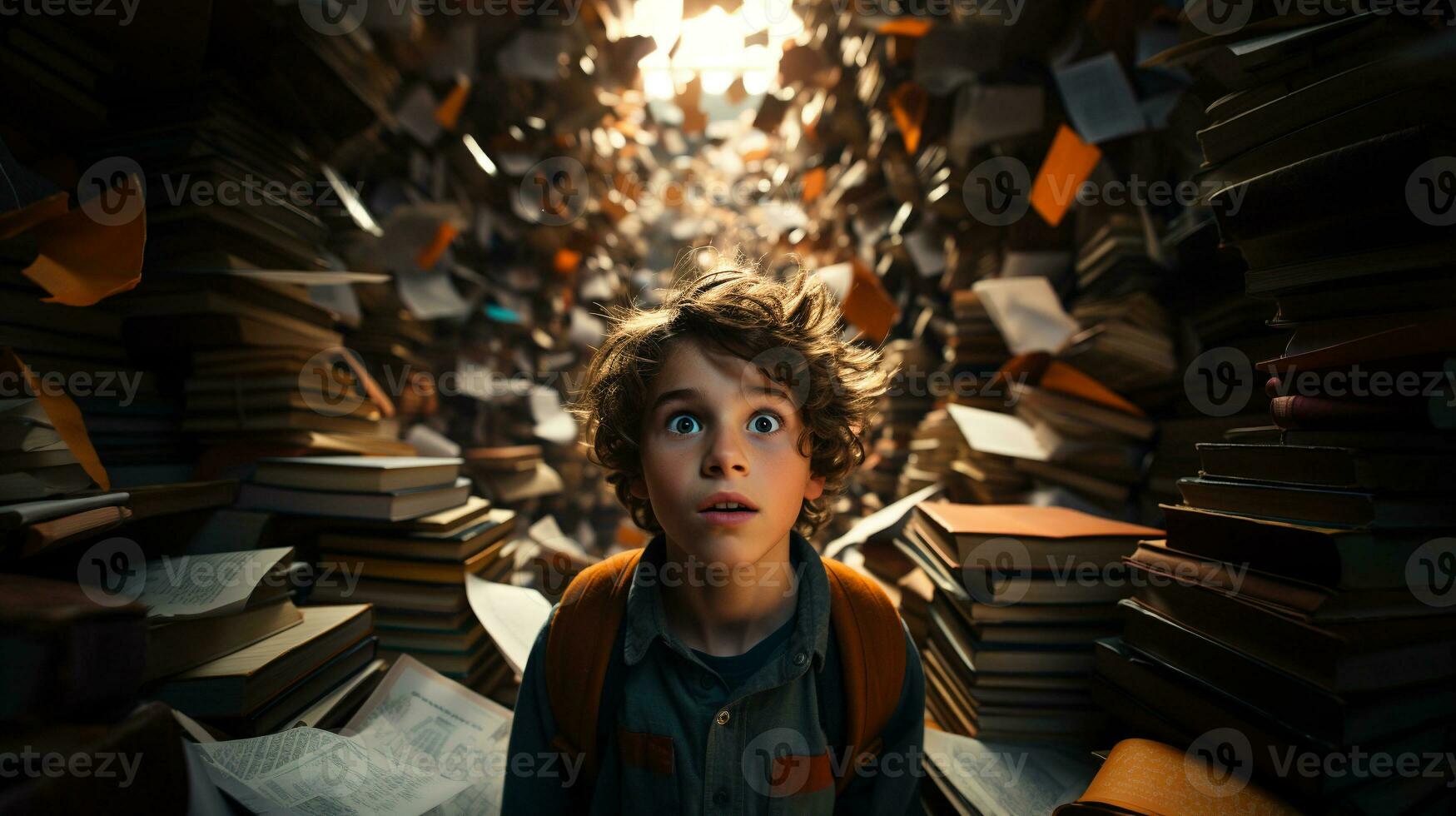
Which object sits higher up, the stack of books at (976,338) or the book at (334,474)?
the stack of books at (976,338)

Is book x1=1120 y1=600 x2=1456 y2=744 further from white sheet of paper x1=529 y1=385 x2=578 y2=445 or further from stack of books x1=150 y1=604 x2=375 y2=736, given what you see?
white sheet of paper x1=529 y1=385 x2=578 y2=445

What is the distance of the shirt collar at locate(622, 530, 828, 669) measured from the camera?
775 millimetres

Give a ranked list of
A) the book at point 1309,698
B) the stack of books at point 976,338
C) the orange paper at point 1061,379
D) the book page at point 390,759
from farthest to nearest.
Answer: the stack of books at point 976,338, the orange paper at point 1061,379, the book page at point 390,759, the book at point 1309,698

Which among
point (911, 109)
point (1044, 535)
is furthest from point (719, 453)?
point (911, 109)

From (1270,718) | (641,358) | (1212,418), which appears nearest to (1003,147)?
(1212,418)

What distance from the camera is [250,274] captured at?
1030 millimetres

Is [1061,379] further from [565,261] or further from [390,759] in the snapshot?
[565,261]

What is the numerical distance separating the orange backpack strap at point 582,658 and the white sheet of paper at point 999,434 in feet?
2.66

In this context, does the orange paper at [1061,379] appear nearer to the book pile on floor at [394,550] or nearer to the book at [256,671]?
the book pile on floor at [394,550]

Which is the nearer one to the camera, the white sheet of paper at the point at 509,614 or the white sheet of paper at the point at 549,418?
the white sheet of paper at the point at 509,614

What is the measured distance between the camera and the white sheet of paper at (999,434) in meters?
1.22

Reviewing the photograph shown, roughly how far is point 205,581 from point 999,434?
1.43 meters

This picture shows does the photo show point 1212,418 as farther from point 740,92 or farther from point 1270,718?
point 740,92

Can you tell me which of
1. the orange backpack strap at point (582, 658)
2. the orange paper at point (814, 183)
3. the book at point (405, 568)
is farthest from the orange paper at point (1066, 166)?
the orange paper at point (814, 183)
